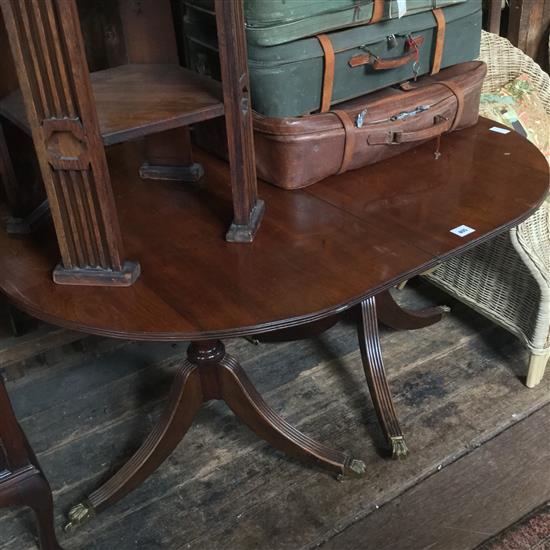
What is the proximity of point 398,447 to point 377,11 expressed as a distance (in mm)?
1039

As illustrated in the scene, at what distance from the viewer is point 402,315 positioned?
208cm

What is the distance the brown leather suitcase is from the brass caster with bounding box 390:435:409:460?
2.31 ft

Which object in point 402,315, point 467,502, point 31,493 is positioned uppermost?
point 31,493

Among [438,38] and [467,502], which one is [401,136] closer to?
[438,38]

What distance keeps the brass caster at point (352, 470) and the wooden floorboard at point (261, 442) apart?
2 cm

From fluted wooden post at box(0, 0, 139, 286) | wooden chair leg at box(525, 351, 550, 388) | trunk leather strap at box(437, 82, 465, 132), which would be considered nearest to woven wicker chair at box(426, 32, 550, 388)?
wooden chair leg at box(525, 351, 550, 388)

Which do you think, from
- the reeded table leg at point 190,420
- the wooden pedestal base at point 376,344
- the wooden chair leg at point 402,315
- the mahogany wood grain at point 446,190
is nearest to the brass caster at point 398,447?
the wooden pedestal base at point 376,344

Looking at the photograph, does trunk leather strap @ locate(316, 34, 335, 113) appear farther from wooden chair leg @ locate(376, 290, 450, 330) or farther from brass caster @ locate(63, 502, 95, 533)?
brass caster @ locate(63, 502, 95, 533)

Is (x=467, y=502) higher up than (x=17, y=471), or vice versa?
(x=17, y=471)

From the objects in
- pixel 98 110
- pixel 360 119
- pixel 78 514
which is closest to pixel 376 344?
pixel 360 119

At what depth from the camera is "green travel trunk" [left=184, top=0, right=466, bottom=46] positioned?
130 centimetres

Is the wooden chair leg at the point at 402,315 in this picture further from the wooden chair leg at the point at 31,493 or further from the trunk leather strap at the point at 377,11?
the wooden chair leg at the point at 31,493

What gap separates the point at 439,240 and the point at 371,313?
1.90 ft

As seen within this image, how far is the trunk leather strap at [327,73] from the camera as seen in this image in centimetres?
139
